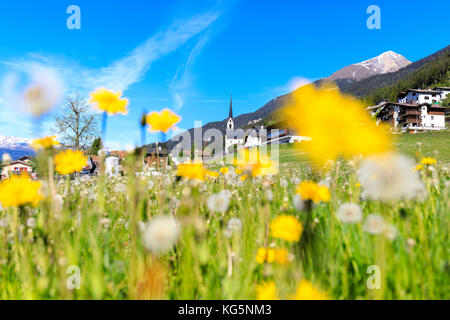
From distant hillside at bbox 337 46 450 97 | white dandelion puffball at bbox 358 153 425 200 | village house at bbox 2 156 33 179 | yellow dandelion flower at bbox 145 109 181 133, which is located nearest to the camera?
white dandelion puffball at bbox 358 153 425 200

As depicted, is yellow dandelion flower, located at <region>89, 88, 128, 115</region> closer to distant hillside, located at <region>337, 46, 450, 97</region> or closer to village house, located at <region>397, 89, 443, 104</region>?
village house, located at <region>397, 89, 443, 104</region>

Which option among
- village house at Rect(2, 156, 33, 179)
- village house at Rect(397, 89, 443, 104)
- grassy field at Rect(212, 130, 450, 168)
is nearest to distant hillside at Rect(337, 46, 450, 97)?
village house at Rect(397, 89, 443, 104)

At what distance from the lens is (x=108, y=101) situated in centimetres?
107

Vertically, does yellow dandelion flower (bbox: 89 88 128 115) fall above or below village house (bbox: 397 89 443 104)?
below

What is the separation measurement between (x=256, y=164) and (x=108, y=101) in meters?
0.98

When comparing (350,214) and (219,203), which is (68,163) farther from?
(350,214)

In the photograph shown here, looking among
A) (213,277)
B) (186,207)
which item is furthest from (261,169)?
(186,207)

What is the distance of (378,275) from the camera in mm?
927

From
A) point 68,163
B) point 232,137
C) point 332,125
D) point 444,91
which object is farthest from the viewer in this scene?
point 444,91

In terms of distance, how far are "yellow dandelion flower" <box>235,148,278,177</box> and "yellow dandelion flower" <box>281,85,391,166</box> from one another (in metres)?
1.12

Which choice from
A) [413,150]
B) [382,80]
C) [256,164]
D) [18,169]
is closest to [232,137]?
[18,169]

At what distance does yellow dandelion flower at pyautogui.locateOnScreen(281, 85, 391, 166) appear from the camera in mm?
543

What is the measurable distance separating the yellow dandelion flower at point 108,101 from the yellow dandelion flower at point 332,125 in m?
0.71
